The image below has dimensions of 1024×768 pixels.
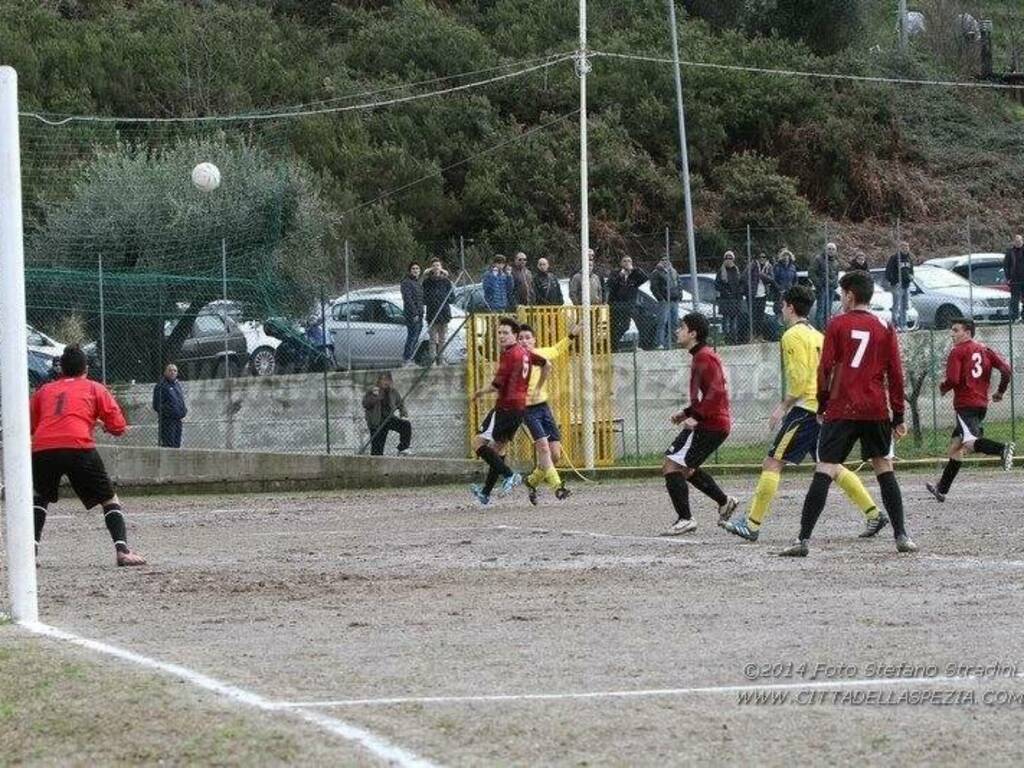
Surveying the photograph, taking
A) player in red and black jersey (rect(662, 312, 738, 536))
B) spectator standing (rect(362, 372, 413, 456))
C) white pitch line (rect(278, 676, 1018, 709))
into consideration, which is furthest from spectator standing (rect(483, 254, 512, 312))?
white pitch line (rect(278, 676, 1018, 709))

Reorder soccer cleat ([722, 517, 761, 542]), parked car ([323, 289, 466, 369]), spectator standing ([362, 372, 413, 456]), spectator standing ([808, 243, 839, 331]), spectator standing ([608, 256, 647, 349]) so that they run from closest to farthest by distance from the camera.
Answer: soccer cleat ([722, 517, 761, 542]) < spectator standing ([362, 372, 413, 456]) < parked car ([323, 289, 466, 369]) < spectator standing ([608, 256, 647, 349]) < spectator standing ([808, 243, 839, 331])

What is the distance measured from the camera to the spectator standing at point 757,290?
31.6 m

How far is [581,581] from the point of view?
494 inches

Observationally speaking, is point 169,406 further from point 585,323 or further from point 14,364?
point 14,364

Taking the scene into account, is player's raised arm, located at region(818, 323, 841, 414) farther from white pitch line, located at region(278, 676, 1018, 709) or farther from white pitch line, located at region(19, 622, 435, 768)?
white pitch line, located at region(19, 622, 435, 768)

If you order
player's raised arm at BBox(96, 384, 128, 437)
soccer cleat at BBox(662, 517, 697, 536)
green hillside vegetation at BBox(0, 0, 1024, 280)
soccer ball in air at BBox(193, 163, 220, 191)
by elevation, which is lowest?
soccer cleat at BBox(662, 517, 697, 536)

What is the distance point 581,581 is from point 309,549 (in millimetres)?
4000

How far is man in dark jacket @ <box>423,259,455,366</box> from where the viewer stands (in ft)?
96.6

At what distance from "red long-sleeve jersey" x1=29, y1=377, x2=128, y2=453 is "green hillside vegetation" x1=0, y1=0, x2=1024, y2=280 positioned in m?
29.2

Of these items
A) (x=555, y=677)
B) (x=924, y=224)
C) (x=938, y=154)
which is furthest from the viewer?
(x=938, y=154)

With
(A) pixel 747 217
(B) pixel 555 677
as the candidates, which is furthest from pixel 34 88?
(B) pixel 555 677

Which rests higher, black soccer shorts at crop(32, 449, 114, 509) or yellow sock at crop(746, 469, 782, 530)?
black soccer shorts at crop(32, 449, 114, 509)

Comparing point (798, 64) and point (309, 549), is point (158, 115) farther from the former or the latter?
point (309, 549)

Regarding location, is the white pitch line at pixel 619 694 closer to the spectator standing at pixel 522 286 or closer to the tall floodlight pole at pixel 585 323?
the tall floodlight pole at pixel 585 323
